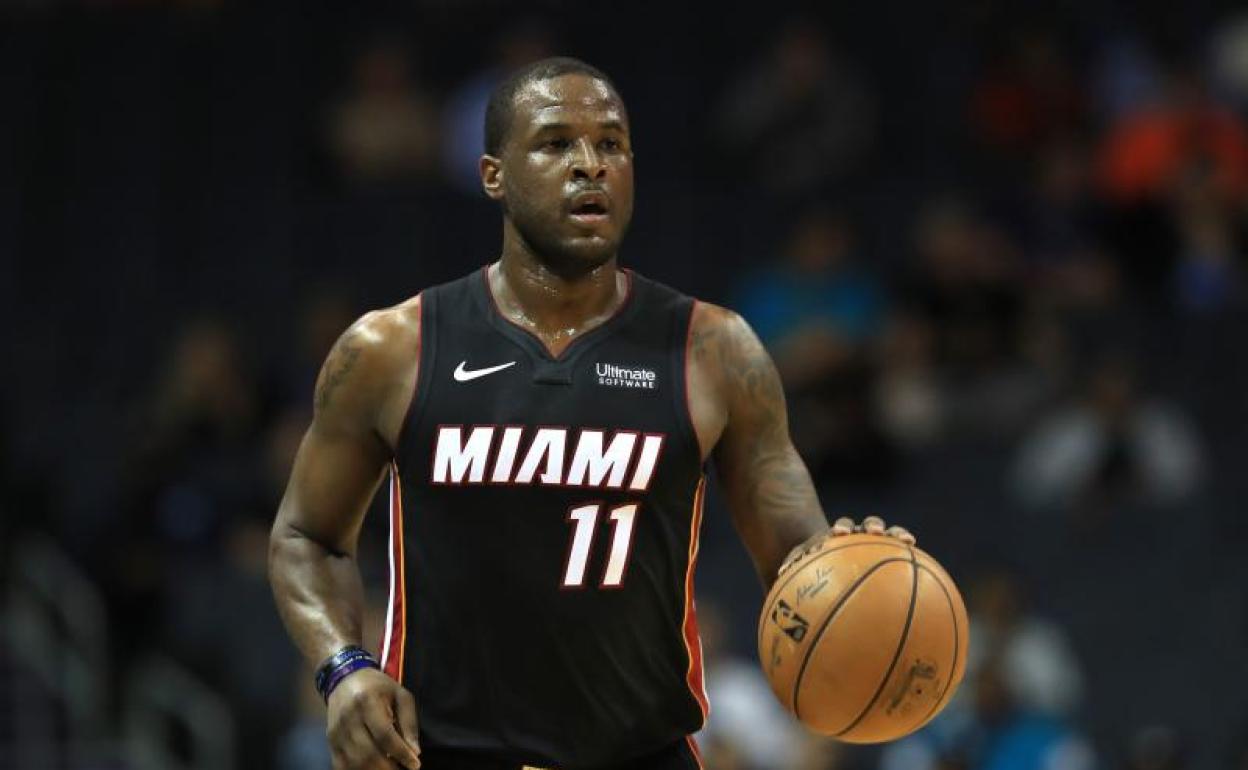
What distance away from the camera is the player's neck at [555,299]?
6062 mm

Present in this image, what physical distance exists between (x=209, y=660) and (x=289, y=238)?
2.93 metres

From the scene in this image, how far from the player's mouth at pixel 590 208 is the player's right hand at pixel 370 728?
1.24 metres

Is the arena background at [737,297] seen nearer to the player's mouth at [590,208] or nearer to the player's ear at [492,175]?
the player's ear at [492,175]

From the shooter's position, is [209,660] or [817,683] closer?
[817,683]

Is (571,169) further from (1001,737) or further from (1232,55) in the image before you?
(1232,55)

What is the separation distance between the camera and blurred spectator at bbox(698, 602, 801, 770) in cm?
1109

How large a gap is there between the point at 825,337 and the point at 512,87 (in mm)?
6747

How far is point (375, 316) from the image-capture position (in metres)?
6.07

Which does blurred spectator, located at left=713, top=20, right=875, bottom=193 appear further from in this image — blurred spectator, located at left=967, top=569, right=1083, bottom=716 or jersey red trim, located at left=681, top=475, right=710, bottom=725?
jersey red trim, located at left=681, top=475, right=710, bottom=725

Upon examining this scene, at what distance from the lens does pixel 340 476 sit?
6.04 m

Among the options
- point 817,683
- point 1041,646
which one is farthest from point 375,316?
point 1041,646

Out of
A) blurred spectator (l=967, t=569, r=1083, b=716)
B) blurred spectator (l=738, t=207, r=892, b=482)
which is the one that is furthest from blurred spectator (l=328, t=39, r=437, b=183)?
blurred spectator (l=967, t=569, r=1083, b=716)

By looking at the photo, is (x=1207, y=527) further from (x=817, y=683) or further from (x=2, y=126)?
(x=2, y=126)

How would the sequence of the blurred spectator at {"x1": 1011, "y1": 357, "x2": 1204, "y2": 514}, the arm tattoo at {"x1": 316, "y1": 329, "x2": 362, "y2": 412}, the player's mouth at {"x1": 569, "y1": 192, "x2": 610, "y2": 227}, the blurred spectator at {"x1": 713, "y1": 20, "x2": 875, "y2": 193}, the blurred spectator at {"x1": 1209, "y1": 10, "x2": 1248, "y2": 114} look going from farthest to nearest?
the blurred spectator at {"x1": 713, "y1": 20, "x2": 875, "y2": 193}, the blurred spectator at {"x1": 1209, "y1": 10, "x2": 1248, "y2": 114}, the blurred spectator at {"x1": 1011, "y1": 357, "x2": 1204, "y2": 514}, the arm tattoo at {"x1": 316, "y1": 329, "x2": 362, "y2": 412}, the player's mouth at {"x1": 569, "y1": 192, "x2": 610, "y2": 227}
